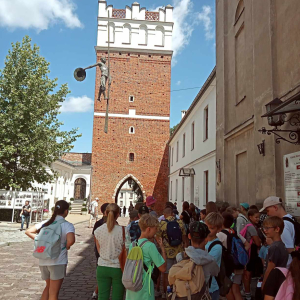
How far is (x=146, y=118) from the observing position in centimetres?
2880

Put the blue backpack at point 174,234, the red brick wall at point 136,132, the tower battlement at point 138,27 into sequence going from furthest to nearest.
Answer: the tower battlement at point 138,27 → the red brick wall at point 136,132 → the blue backpack at point 174,234

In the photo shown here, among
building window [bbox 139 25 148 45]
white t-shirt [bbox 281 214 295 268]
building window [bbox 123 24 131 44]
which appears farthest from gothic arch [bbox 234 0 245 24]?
building window [bbox 139 25 148 45]

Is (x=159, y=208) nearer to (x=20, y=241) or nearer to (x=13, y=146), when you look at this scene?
(x=13, y=146)

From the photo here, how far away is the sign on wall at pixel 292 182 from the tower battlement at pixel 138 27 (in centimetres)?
2510

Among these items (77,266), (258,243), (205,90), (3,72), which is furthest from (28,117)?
(258,243)

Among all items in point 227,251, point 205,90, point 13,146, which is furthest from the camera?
point 13,146

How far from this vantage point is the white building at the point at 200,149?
1287cm

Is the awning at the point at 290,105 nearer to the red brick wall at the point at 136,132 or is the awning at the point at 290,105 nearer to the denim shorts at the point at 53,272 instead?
the denim shorts at the point at 53,272

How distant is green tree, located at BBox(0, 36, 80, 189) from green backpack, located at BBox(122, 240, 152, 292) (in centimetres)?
1547

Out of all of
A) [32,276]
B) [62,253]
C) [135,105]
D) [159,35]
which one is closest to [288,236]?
[62,253]

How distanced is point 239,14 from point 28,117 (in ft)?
42.1

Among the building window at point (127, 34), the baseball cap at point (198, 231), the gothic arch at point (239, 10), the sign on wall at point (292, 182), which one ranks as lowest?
the baseball cap at point (198, 231)

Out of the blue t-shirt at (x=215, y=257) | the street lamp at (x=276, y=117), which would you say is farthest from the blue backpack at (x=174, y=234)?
the street lamp at (x=276, y=117)

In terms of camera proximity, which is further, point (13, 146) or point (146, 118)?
point (146, 118)
